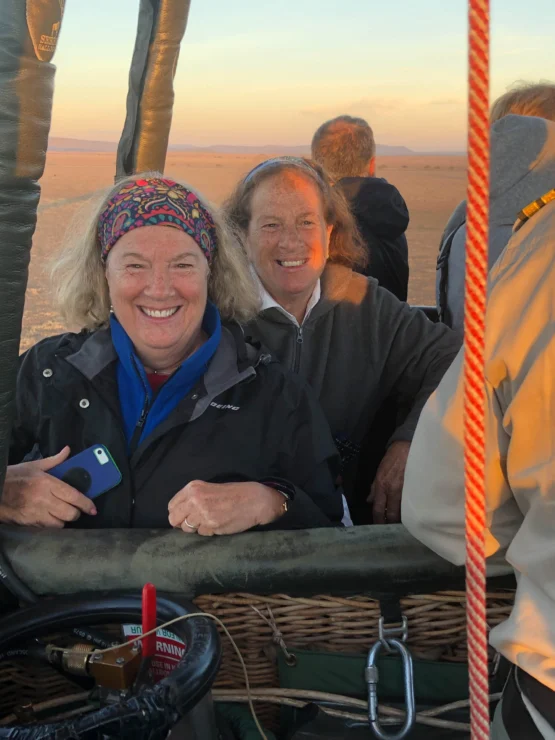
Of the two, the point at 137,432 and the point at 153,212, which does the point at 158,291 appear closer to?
the point at 153,212

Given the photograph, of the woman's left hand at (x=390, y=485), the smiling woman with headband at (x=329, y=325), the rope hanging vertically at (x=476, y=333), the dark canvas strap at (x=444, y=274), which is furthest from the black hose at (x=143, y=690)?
the dark canvas strap at (x=444, y=274)

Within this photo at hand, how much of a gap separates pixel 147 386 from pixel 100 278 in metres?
0.41

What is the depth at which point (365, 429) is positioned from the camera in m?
2.39

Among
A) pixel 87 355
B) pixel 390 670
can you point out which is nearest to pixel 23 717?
pixel 390 670

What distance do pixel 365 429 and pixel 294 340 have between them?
344 millimetres

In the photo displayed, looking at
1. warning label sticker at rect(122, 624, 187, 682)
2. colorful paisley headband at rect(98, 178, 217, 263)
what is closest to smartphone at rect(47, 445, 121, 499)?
warning label sticker at rect(122, 624, 187, 682)

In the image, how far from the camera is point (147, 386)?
5.72ft

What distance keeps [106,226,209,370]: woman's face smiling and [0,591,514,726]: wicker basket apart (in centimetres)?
67

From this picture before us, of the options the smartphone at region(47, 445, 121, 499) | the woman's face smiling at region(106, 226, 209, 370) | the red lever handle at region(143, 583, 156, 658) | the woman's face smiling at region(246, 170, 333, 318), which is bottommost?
the red lever handle at region(143, 583, 156, 658)

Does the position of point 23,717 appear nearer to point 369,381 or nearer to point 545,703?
point 545,703

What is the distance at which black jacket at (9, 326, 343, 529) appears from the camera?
5.37 ft

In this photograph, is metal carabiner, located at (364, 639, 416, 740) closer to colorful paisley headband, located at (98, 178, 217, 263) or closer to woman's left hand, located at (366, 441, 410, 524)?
woman's left hand, located at (366, 441, 410, 524)

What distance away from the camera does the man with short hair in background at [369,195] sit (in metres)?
3.09

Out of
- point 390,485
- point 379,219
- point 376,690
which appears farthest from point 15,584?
point 379,219
